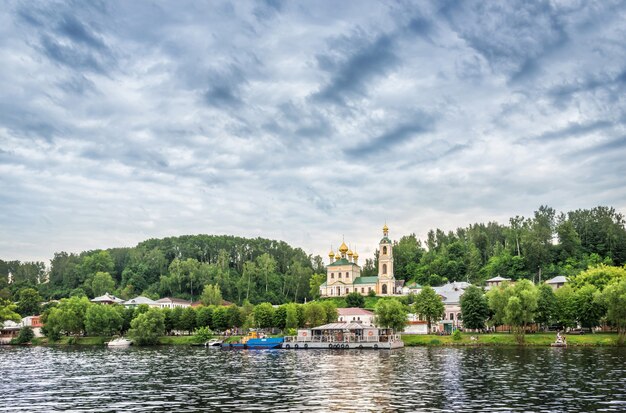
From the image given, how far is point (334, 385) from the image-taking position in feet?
Result: 184

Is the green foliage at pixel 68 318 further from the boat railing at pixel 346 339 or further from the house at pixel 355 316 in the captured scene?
the house at pixel 355 316

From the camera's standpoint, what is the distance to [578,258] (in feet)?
648

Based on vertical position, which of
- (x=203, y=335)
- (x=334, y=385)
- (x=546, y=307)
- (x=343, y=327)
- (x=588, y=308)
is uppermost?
(x=546, y=307)

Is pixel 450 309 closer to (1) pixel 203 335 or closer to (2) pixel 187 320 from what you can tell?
(1) pixel 203 335

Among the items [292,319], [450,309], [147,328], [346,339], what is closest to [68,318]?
[147,328]

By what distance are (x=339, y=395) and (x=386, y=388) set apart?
227 inches

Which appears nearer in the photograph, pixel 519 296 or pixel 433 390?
pixel 433 390

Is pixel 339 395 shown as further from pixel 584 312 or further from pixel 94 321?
pixel 94 321

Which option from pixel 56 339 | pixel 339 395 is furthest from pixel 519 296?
pixel 56 339

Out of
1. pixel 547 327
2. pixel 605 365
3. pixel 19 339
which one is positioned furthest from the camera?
pixel 19 339

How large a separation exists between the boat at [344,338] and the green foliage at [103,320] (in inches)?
1850

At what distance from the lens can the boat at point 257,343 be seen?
134 metres

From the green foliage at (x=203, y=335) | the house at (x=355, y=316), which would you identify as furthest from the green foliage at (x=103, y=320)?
the house at (x=355, y=316)

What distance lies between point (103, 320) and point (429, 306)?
82.0 meters
